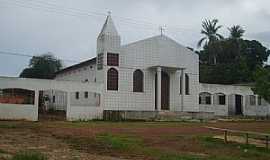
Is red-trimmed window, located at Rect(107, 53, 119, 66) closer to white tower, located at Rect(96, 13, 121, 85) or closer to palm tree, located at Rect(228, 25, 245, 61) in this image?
white tower, located at Rect(96, 13, 121, 85)

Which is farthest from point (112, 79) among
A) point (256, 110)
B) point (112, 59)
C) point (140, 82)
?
point (256, 110)

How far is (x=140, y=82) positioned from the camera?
4288 cm

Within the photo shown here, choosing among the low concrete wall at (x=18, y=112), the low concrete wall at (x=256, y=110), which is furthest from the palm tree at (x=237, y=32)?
the low concrete wall at (x=18, y=112)

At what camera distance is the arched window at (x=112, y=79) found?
40906mm

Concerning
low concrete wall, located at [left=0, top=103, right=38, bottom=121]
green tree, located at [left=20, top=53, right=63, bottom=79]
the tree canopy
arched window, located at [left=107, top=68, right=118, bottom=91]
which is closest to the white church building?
arched window, located at [left=107, top=68, right=118, bottom=91]

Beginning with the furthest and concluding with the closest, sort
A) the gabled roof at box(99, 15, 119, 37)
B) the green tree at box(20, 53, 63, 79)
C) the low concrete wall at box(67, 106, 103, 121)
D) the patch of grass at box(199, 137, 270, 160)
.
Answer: the green tree at box(20, 53, 63, 79) < the gabled roof at box(99, 15, 119, 37) < the low concrete wall at box(67, 106, 103, 121) < the patch of grass at box(199, 137, 270, 160)

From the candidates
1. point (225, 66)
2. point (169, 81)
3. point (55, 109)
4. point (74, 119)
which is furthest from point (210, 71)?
point (74, 119)

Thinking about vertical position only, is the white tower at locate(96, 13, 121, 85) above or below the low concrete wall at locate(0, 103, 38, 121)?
above

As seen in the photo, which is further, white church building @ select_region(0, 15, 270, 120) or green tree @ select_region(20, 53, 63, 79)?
green tree @ select_region(20, 53, 63, 79)

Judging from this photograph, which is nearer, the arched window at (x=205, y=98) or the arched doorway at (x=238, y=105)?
the arched window at (x=205, y=98)

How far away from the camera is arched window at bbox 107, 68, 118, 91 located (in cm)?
4091

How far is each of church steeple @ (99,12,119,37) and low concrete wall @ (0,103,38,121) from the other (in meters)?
9.81

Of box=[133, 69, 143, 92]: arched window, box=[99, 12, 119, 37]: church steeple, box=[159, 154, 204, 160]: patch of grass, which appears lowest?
box=[159, 154, 204, 160]: patch of grass

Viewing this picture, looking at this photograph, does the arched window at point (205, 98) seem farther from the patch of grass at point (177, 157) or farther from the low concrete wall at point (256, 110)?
the patch of grass at point (177, 157)
